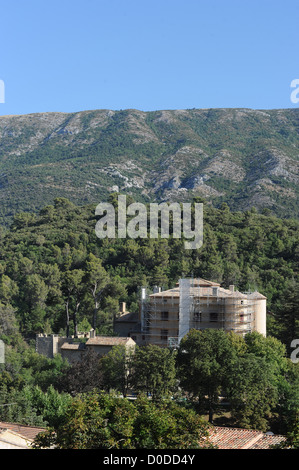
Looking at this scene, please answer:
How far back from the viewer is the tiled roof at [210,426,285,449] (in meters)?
23.6

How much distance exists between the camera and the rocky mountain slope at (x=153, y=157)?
10262 cm

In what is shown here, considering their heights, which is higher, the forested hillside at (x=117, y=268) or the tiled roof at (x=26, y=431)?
the forested hillside at (x=117, y=268)

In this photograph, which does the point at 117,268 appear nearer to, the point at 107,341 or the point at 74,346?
the point at 74,346

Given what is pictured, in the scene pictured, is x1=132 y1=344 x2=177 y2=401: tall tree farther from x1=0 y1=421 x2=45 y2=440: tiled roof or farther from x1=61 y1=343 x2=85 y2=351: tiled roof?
x1=0 y1=421 x2=45 y2=440: tiled roof

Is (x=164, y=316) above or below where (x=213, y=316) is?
below

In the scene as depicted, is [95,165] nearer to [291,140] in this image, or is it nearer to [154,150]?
[154,150]

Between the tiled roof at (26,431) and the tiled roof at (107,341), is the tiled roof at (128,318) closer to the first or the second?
the tiled roof at (107,341)

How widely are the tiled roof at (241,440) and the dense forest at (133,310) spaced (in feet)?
7.00

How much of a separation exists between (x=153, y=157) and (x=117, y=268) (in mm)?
70559

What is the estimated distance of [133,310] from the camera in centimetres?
5066

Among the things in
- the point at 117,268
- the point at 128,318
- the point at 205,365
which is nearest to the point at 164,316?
the point at 128,318

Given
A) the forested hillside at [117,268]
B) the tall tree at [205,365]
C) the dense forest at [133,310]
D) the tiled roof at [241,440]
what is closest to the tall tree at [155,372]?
the dense forest at [133,310]

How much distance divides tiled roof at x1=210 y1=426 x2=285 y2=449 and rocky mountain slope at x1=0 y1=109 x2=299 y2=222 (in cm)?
6693

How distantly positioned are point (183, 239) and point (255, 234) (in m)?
6.51
